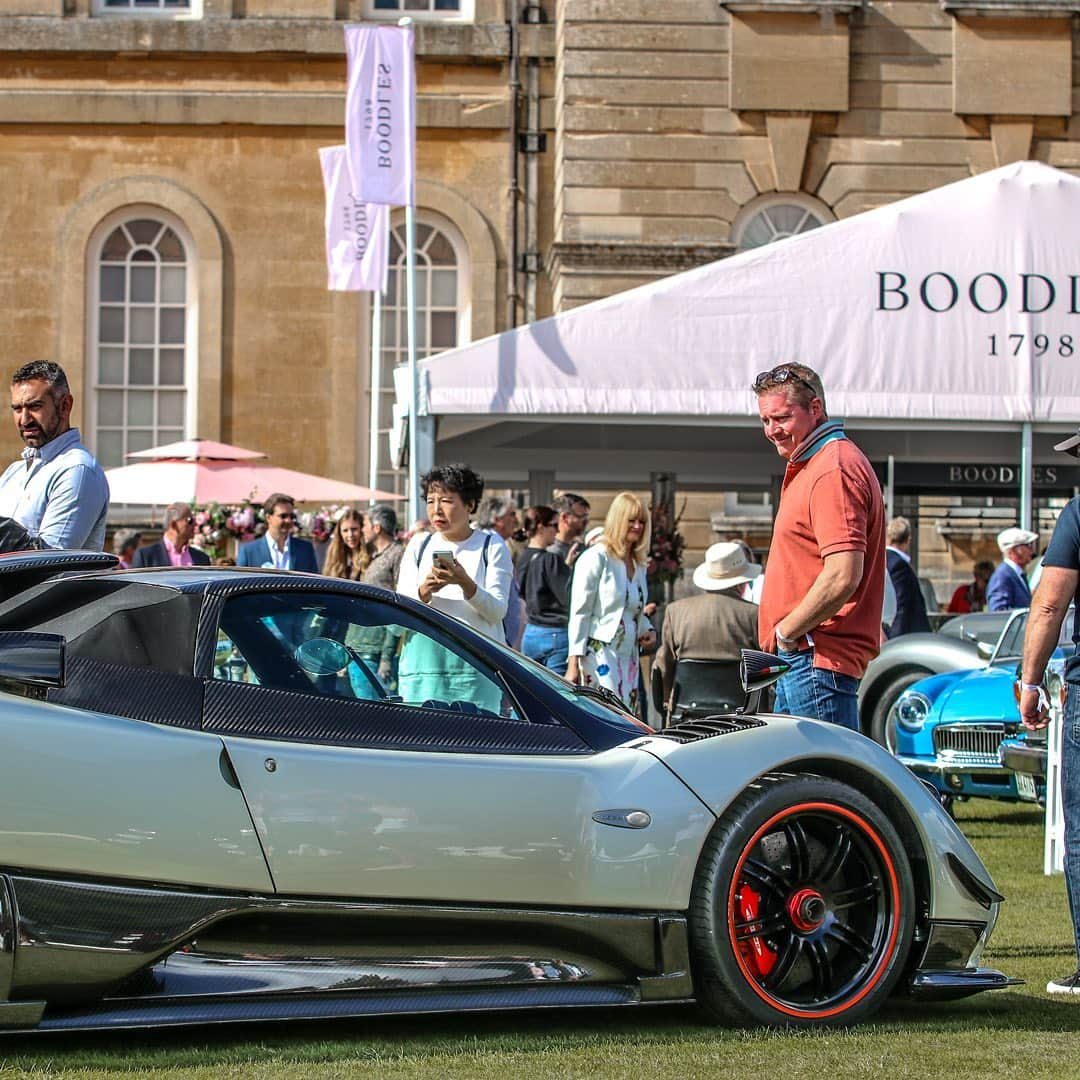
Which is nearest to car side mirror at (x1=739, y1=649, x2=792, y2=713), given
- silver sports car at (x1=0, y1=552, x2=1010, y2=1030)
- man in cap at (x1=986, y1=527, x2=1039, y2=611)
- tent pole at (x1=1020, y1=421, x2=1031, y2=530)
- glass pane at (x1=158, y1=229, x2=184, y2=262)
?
silver sports car at (x1=0, y1=552, x2=1010, y2=1030)

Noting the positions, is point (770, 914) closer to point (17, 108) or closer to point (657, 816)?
point (657, 816)

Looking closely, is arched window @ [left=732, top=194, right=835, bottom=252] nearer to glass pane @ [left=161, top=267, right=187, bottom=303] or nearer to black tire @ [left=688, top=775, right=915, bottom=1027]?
glass pane @ [left=161, top=267, right=187, bottom=303]

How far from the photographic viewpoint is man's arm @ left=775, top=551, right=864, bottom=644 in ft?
18.7

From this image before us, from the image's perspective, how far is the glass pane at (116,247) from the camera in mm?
22844

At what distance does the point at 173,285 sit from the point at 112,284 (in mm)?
729

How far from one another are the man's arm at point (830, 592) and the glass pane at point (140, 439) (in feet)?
58.9

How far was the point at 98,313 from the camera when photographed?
22891 mm

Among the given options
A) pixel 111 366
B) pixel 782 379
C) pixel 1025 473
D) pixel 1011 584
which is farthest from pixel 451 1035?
pixel 111 366

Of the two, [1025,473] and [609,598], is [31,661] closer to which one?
[609,598]

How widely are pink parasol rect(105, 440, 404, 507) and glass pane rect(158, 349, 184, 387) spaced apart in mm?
5994

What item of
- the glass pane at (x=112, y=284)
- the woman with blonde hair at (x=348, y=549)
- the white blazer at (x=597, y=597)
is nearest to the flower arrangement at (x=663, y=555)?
the woman with blonde hair at (x=348, y=549)

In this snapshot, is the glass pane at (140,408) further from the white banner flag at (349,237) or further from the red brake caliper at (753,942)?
the red brake caliper at (753,942)

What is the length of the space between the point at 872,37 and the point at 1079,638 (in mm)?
16112

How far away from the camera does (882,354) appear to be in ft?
41.4
